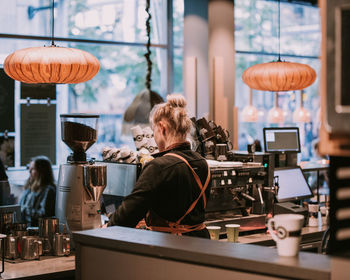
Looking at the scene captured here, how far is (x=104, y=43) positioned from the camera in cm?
863

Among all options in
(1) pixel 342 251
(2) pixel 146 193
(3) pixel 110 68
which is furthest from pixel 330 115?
(3) pixel 110 68

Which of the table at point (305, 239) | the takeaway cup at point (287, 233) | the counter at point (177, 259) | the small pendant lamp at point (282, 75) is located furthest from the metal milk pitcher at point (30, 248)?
the small pendant lamp at point (282, 75)

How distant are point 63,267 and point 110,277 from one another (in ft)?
2.61

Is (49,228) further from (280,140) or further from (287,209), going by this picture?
(280,140)

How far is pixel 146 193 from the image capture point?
2.81 metres

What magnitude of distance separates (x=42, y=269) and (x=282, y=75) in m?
2.93

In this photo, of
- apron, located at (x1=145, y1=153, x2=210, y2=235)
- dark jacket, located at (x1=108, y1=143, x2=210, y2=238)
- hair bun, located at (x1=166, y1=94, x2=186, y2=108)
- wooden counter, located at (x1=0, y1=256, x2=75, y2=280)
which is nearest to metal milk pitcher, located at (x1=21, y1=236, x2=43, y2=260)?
wooden counter, located at (x1=0, y1=256, x2=75, y2=280)

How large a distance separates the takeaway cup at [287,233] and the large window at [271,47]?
28.4 ft

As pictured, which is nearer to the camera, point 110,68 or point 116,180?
point 116,180

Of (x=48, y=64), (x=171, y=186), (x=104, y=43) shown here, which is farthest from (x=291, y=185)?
(x=104, y=43)

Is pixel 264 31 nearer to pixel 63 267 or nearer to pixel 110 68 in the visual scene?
pixel 110 68

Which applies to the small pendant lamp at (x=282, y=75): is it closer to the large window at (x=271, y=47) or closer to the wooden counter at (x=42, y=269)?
the wooden counter at (x=42, y=269)

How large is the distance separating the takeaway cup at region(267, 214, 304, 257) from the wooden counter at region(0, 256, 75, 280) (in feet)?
4.74

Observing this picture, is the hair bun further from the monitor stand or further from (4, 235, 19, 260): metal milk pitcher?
the monitor stand
